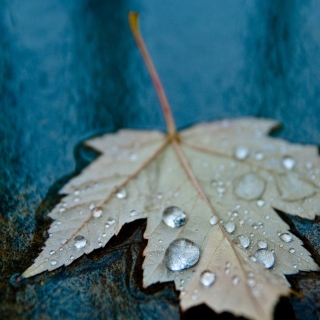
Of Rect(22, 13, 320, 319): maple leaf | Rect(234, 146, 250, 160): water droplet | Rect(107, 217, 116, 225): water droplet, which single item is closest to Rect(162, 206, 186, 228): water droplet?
Rect(22, 13, 320, 319): maple leaf

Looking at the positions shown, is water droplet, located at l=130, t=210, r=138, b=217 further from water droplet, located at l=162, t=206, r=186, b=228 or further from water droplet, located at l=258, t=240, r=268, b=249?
water droplet, located at l=258, t=240, r=268, b=249

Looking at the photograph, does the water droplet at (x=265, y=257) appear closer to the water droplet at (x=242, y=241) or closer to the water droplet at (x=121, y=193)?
the water droplet at (x=242, y=241)

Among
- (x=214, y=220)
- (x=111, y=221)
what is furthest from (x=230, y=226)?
(x=111, y=221)

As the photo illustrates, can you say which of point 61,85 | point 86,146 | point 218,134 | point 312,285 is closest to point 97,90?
point 61,85

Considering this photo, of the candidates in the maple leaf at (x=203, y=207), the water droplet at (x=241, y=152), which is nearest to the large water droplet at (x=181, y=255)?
the maple leaf at (x=203, y=207)

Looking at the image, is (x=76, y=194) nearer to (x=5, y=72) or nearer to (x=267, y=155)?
(x=267, y=155)
